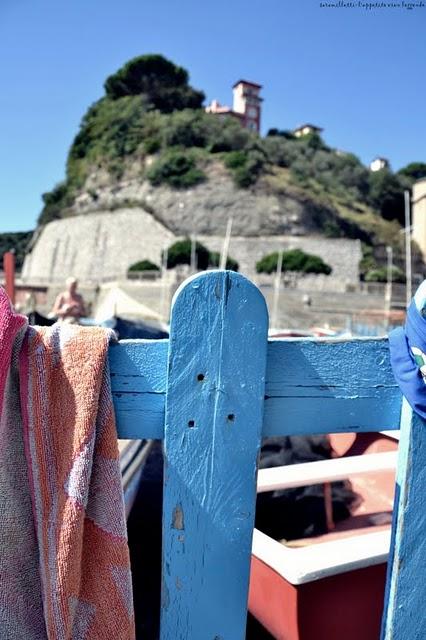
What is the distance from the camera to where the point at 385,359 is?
131 cm

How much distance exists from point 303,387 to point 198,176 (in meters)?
47.1

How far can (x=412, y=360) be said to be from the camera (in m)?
1.26

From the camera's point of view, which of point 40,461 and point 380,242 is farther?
point 380,242

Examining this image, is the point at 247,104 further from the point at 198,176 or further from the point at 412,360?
the point at 412,360

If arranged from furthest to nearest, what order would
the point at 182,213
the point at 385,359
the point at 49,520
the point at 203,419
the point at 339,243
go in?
the point at 182,213 < the point at 339,243 < the point at 385,359 < the point at 203,419 < the point at 49,520

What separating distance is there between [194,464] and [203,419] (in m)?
0.10

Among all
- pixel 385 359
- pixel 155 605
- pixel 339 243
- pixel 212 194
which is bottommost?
pixel 155 605

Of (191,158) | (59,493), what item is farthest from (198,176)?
(59,493)

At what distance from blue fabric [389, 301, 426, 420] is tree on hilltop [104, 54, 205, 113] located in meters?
69.7

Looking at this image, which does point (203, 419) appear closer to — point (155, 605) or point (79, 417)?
point (79, 417)

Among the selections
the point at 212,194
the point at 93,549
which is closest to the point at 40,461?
the point at 93,549

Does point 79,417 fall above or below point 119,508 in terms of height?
above

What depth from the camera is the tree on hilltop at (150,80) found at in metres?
66.6

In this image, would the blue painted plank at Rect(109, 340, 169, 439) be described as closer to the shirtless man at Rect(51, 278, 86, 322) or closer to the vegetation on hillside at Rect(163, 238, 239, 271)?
the shirtless man at Rect(51, 278, 86, 322)
